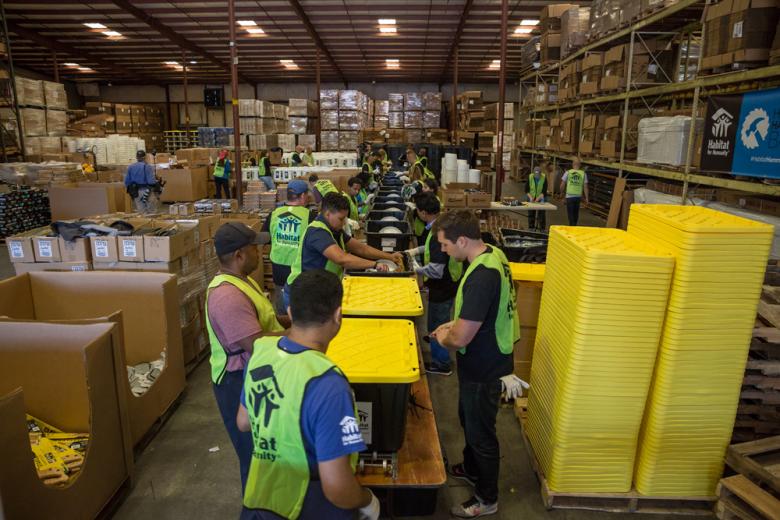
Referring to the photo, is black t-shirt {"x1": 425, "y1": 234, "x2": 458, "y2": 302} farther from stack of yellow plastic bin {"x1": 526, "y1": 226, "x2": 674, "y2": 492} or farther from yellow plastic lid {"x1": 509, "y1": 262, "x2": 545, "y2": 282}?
stack of yellow plastic bin {"x1": 526, "y1": 226, "x2": 674, "y2": 492}

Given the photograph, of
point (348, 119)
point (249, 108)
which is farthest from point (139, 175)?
point (348, 119)

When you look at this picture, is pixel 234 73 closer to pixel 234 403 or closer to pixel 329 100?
pixel 329 100

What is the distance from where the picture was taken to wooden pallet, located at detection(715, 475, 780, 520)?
122 inches

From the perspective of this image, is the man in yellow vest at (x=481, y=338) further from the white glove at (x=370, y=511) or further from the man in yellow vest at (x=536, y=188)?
the man in yellow vest at (x=536, y=188)

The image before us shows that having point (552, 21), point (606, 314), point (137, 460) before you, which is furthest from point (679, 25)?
point (137, 460)

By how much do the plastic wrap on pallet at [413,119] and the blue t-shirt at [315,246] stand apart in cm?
1901

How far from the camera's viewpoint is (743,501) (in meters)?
3.29

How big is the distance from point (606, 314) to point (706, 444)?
1.18 m

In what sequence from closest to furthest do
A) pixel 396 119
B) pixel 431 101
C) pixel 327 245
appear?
pixel 327 245 < pixel 431 101 < pixel 396 119

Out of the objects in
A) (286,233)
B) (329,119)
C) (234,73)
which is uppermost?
(234,73)

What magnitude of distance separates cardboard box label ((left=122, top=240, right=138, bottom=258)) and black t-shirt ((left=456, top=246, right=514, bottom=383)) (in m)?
3.60

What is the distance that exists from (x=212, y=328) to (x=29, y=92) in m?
16.2

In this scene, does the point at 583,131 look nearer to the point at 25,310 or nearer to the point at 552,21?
the point at 552,21

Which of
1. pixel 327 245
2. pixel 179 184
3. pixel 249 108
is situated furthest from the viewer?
pixel 249 108
